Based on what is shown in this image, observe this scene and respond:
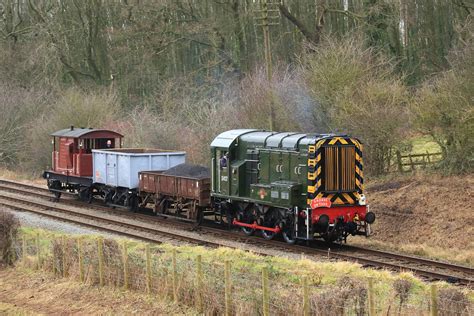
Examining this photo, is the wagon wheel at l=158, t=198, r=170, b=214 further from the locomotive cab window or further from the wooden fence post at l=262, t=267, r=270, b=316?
the wooden fence post at l=262, t=267, r=270, b=316

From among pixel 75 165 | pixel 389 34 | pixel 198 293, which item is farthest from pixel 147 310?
pixel 389 34

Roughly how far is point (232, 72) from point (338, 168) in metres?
26.1

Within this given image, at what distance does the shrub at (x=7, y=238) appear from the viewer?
61.2 feet

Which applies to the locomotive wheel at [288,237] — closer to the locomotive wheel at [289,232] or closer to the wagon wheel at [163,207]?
the locomotive wheel at [289,232]

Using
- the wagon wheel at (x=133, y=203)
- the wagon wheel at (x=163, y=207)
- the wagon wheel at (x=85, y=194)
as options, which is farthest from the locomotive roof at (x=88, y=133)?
the wagon wheel at (x=163, y=207)

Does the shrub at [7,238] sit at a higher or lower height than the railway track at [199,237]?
higher

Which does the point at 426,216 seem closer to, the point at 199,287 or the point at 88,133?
the point at 199,287

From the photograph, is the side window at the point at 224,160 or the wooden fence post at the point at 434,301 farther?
the side window at the point at 224,160

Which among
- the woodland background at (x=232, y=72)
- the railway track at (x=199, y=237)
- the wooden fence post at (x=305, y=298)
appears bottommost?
the railway track at (x=199, y=237)

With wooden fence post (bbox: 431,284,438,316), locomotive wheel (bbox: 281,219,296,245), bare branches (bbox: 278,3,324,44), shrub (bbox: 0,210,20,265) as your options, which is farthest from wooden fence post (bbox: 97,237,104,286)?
bare branches (bbox: 278,3,324,44)

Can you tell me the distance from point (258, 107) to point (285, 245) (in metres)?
13.5

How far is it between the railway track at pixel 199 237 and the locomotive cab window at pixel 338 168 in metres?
1.68

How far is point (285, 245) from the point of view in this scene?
20219 mm

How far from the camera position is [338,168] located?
20422 mm
